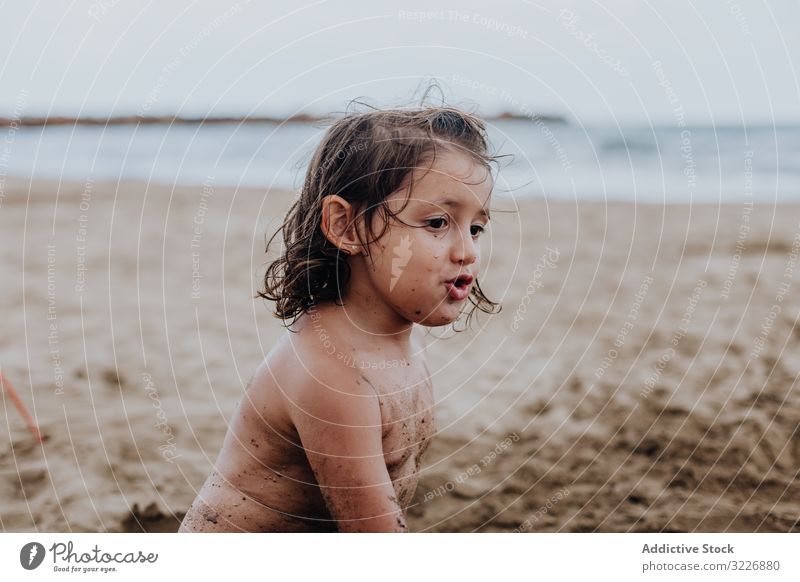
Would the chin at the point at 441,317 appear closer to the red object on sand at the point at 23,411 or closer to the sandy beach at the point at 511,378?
the sandy beach at the point at 511,378

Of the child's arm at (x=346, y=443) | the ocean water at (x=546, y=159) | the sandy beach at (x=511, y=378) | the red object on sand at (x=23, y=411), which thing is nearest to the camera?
the child's arm at (x=346, y=443)

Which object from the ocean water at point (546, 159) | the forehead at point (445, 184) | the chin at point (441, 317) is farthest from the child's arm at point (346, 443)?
the ocean water at point (546, 159)

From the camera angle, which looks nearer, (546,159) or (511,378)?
(511,378)

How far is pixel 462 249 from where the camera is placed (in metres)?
1.22

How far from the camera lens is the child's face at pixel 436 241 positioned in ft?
3.98

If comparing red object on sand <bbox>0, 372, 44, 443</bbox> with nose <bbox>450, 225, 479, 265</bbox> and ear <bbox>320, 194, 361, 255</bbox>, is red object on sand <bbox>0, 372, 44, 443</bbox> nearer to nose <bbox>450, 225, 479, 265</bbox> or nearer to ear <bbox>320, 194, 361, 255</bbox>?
ear <bbox>320, 194, 361, 255</bbox>

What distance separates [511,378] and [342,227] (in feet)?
4.76

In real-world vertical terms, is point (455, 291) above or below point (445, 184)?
below

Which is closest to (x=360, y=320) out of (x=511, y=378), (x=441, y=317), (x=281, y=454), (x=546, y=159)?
(x=441, y=317)

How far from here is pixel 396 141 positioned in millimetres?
1240

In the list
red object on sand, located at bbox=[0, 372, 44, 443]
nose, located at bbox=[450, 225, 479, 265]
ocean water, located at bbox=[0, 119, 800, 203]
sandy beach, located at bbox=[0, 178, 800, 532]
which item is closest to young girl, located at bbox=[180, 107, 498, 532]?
nose, located at bbox=[450, 225, 479, 265]

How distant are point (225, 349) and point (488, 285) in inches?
44.9

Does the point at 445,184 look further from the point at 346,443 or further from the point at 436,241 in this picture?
the point at 346,443

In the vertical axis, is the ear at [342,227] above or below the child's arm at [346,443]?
above
